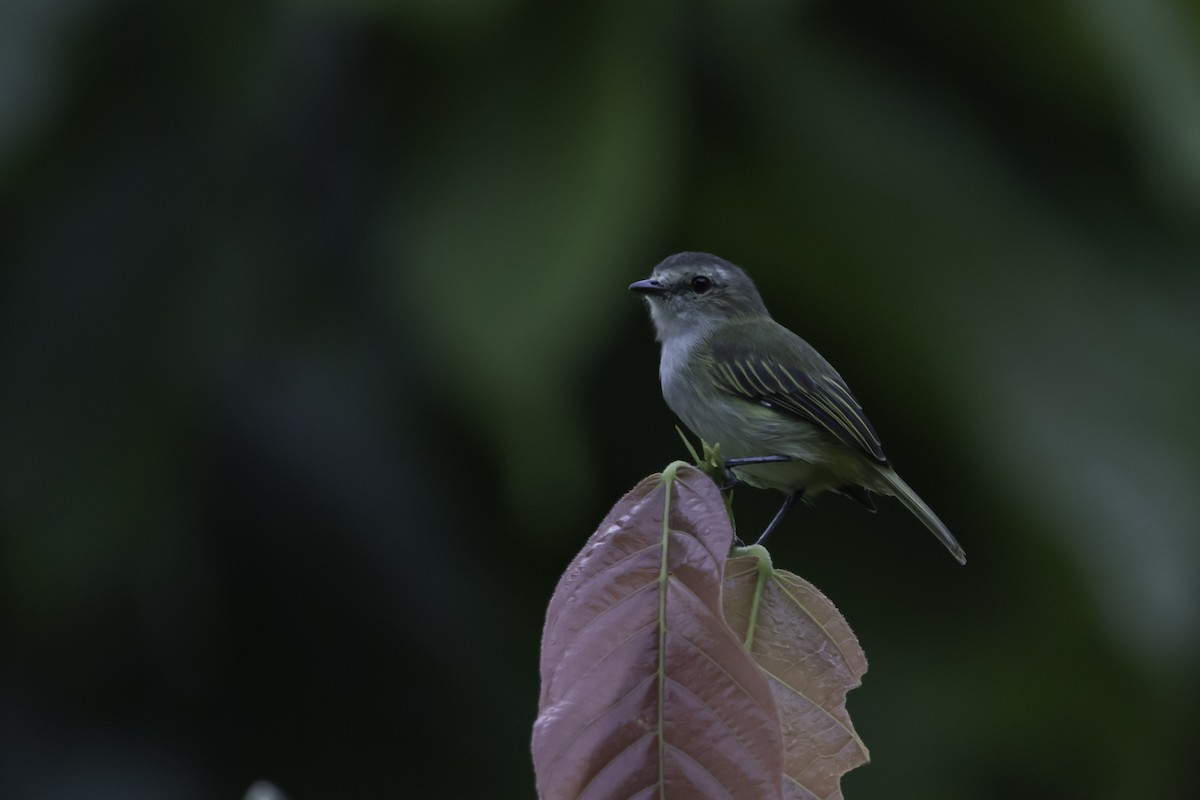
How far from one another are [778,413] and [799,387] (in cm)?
5

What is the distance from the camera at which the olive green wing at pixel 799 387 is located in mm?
1845

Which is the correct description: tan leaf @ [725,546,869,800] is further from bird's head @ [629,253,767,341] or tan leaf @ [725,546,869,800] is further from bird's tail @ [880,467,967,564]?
bird's head @ [629,253,767,341]

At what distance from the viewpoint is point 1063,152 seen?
5973 millimetres

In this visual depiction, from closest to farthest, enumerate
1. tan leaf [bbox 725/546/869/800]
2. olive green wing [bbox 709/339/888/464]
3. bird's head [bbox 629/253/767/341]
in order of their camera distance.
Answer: tan leaf [bbox 725/546/869/800] < olive green wing [bbox 709/339/888/464] < bird's head [bbox 629/253/767/341]

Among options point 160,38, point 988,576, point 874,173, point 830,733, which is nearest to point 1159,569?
point 988,576

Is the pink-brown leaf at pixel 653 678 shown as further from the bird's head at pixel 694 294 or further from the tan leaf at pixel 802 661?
the bird's head at pixel 694 294

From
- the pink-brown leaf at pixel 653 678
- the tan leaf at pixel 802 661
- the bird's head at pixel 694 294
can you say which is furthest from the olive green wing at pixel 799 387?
the pink-brown leaf at pixel 653 678

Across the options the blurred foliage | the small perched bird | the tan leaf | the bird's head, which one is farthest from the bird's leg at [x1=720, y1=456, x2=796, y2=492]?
the blurred foliage

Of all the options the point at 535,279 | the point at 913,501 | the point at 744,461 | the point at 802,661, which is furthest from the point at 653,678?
the point at 535,279

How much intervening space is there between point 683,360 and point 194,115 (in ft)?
14.3

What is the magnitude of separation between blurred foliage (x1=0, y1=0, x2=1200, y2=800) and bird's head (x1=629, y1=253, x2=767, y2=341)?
9.36 ft

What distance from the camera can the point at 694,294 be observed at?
7.35ft

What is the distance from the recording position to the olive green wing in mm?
1845

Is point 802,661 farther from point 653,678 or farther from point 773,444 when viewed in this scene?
point 773,444
